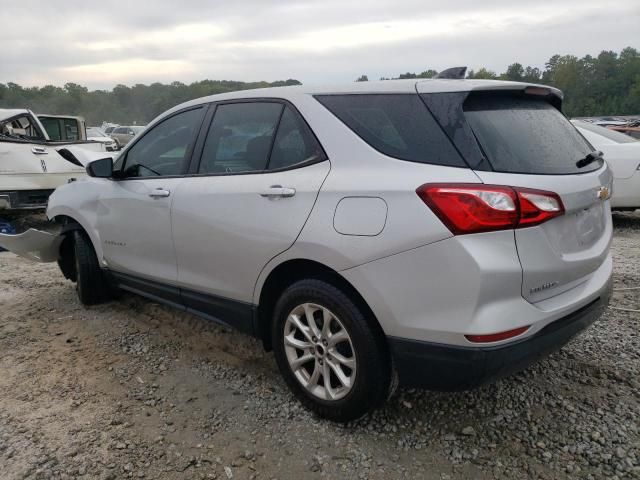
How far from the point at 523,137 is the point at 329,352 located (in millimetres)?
1364

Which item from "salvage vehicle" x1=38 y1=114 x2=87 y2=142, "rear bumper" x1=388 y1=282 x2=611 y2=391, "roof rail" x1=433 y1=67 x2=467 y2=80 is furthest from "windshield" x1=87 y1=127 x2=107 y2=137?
"rear bumper" x1=388 y1=282 x2=611 y2=391

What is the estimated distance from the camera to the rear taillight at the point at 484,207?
2.11 metres

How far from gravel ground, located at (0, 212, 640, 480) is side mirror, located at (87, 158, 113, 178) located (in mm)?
1212

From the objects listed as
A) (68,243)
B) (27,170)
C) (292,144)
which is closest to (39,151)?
(27,170)

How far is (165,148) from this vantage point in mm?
3697

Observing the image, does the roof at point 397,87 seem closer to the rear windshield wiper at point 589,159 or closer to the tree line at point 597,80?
the rear windshield wiper at point 589,159

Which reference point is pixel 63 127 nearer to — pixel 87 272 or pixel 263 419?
pixel 87 272

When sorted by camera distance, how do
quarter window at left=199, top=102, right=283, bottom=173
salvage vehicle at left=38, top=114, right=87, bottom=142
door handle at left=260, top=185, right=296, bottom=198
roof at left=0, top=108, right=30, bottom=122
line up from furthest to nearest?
salvage vehicle at left=38, top=114, right=87, bottom=142 < roof at left=0, top=108, right=30, bottom=122 < quarter window at left=199, top=102, right=283, bottom=173 < door handle at left=260, top=185, right=296, bottom=198

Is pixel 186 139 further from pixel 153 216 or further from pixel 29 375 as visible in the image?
pixel 29 375

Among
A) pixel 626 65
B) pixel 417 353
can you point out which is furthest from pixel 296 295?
pixel 626 65

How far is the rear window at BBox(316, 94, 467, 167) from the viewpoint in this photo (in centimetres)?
229

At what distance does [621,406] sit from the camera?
9.06ft

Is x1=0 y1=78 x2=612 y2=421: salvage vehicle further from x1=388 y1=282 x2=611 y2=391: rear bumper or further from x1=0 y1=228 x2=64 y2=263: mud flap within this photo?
x1=0 y1=228 x2=64 y2=263: mud flap

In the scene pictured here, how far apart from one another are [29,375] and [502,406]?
9.32 feet
